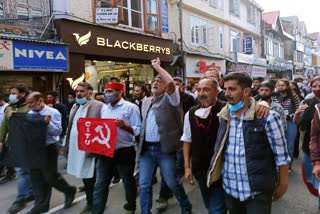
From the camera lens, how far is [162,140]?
4.42m

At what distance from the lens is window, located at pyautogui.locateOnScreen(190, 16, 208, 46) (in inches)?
788

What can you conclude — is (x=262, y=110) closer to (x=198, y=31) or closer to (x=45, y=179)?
(x=45, y=179)

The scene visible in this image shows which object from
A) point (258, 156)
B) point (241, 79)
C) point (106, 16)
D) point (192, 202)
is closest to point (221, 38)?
point (106, 16)

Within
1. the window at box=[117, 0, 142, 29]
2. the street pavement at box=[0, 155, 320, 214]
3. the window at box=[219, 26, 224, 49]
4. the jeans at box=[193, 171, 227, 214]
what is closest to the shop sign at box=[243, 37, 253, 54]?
the window at box=[219, 26, 224, 49]

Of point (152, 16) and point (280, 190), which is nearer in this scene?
point (280, 190)

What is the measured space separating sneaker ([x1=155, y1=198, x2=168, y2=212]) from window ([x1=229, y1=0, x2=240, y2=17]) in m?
21.7

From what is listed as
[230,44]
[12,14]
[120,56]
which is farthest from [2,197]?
[230,44]

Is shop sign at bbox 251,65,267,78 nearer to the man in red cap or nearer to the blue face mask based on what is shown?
the man in red cap

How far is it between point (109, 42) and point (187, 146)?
10263mm

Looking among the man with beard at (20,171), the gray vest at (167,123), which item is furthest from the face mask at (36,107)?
the gray vest at (167,123)

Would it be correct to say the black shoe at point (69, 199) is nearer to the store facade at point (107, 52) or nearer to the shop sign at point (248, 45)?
the store facade at point (107, 52)

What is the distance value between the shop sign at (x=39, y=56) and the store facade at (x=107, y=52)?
0.54 metres

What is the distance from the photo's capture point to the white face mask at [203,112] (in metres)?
3.54

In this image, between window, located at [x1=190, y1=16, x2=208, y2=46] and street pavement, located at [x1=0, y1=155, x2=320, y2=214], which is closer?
street pavement, located at [x1=0, y1=155, x2=320, y2=214]
